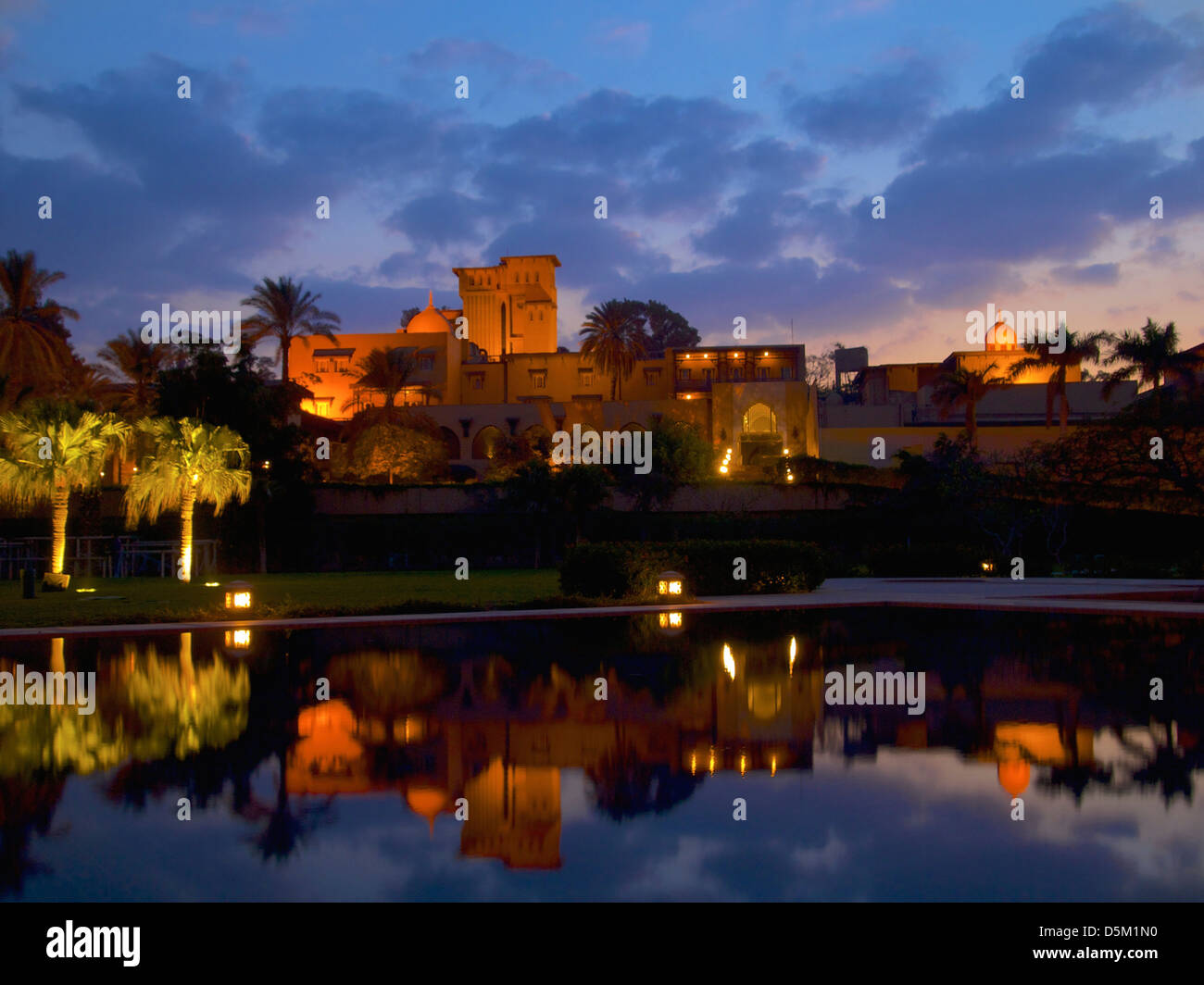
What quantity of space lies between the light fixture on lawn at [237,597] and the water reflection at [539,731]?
4.33 m

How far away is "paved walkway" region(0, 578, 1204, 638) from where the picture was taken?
1766 centimetres

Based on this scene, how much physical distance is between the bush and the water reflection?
6.39 m

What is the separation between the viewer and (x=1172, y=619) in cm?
1772

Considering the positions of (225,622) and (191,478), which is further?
(191,478)

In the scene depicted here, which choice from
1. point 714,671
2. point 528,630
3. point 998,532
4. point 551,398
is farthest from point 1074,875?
point 551,398

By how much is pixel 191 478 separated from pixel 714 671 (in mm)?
18893

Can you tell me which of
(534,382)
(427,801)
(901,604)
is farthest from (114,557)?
(534,382)

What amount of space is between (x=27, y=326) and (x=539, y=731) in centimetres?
4160

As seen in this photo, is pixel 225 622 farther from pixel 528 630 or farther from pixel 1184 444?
pixel 1184 444

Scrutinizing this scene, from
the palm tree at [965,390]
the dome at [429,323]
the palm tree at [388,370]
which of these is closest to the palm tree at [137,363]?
the palm tree at [388,370]
